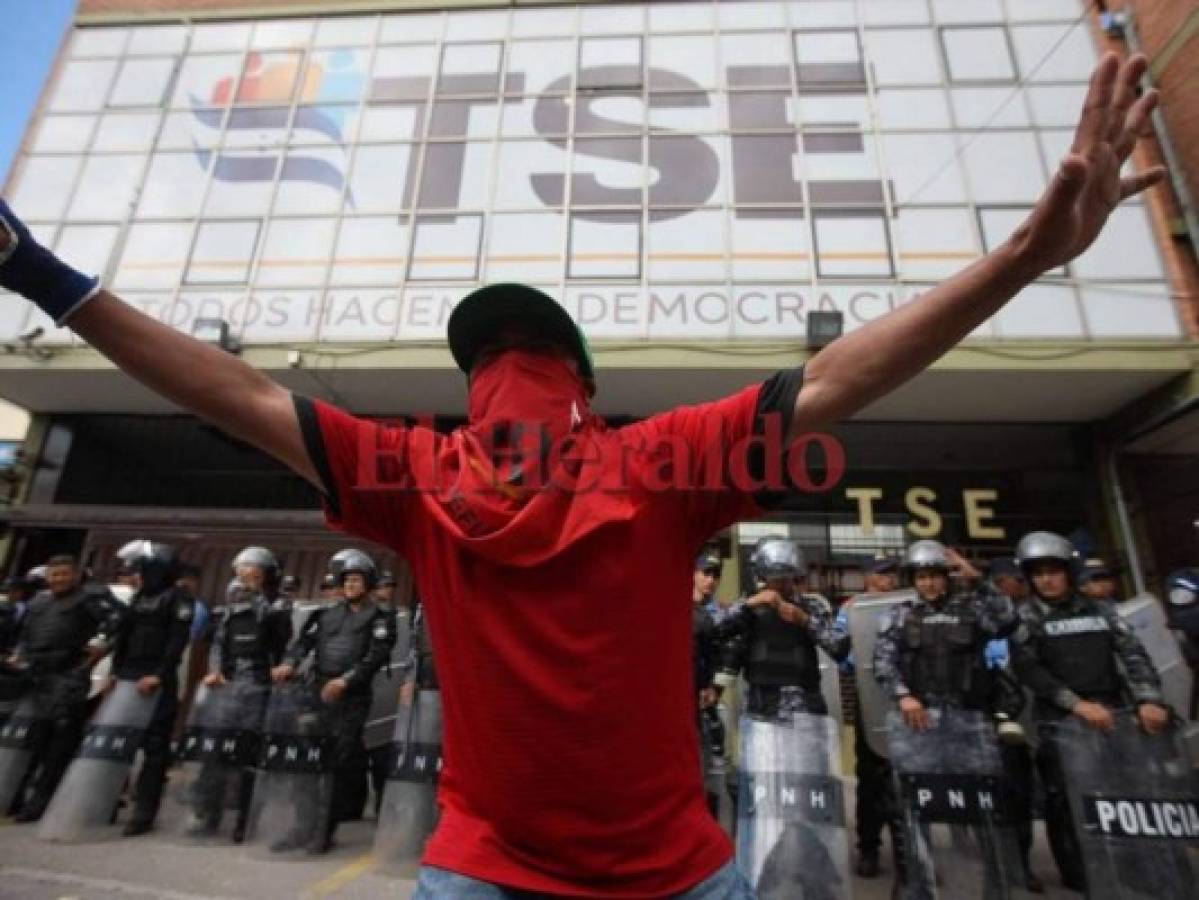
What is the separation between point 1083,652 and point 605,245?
264 inches

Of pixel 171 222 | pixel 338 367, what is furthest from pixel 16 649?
pixel 171 222

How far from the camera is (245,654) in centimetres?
590

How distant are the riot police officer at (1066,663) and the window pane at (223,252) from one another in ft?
31.4

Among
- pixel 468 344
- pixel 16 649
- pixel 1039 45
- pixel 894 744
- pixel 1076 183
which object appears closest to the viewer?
pixel 1076 183

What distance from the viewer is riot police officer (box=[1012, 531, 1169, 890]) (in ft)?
14.1

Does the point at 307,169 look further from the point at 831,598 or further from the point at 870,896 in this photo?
the point at 870,896

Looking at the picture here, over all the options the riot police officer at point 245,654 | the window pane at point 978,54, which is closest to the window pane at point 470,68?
the window pane at point 978,54

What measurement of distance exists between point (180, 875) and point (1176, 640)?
23.1ft

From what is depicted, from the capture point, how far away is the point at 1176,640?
5.31 meters

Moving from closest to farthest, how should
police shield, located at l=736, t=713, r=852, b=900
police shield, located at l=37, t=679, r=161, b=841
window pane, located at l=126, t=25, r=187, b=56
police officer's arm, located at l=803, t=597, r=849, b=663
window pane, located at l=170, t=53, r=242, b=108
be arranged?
1. police shield, located at l=736, t=713, r=852, b=900
2. police officer's arm, located at l=803, t=597, r=849, b=663
3. police shield, located at l=37, t=679, r=161, b=841
4. window pane, located at l=170, t=53, r=242, b=108
5. window pane, located at l=126, t=25, r=187, b=56

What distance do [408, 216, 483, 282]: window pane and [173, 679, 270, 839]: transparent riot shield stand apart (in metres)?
5.61

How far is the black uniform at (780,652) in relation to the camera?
14.9 feet

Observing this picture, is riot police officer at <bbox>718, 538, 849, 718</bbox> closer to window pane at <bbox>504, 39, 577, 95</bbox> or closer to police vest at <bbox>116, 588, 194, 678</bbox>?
police vest at <bbox>116, 588, 194, 678</bbox>

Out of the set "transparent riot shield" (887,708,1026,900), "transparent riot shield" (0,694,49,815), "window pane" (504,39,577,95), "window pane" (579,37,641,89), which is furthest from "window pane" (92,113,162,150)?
"transparent riot shield" (887,708,1026,900)
